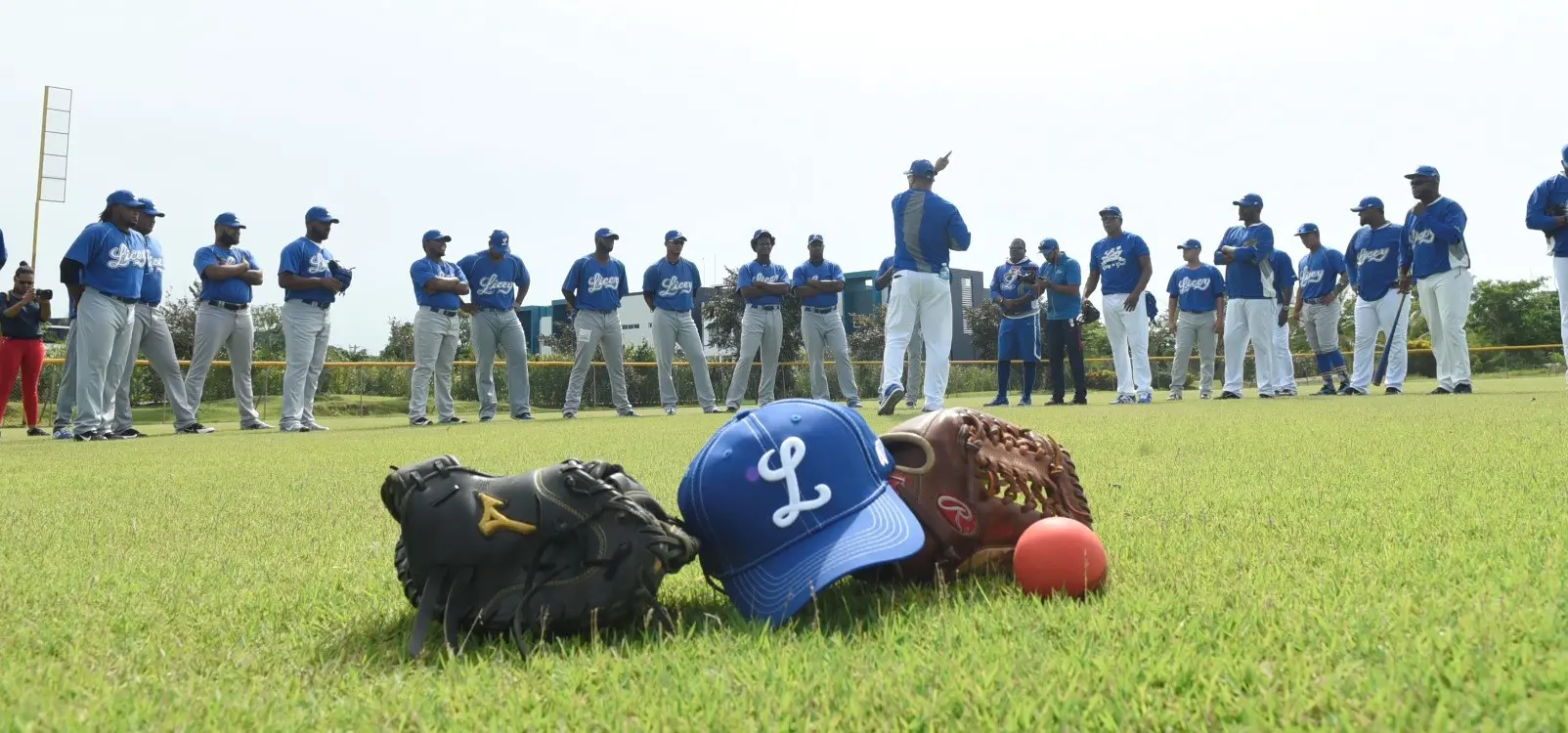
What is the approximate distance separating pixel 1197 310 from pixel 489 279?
30.2 ft

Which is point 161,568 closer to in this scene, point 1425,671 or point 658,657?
point 658,657

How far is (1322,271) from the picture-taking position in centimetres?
1382

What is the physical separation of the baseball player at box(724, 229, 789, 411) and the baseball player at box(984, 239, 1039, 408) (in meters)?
2.98

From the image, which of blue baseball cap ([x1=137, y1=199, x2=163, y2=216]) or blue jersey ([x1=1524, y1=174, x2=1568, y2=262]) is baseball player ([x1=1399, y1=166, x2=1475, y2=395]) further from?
blue baseball cap ([x1=137, y1=199, x2=163, y2=216])

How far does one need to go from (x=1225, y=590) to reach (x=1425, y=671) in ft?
1.85

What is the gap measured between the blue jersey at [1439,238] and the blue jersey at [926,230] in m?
5.91

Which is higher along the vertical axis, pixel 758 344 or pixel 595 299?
pixel 595 299

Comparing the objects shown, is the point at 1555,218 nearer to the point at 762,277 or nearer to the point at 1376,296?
the point at 1376,296

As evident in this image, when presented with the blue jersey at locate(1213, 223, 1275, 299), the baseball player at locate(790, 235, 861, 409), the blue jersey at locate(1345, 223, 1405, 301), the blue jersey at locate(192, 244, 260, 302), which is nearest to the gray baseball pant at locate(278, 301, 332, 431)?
the blue jersey at locate(192, 244, 260, 302)

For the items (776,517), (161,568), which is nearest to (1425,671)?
(776,517)

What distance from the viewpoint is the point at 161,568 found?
8.92 feet

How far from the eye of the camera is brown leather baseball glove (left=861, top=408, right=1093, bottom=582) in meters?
2.25

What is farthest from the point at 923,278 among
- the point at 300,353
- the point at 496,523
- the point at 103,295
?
the point at 496,523

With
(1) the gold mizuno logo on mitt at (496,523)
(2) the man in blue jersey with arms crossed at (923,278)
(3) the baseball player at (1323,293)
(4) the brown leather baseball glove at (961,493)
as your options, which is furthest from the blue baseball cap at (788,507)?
(3) the baseball player at (1323,293)
